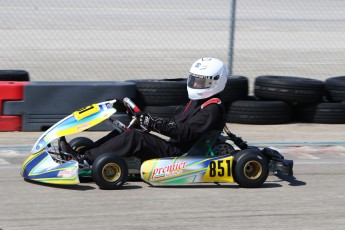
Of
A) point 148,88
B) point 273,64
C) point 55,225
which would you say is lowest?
point 55,225

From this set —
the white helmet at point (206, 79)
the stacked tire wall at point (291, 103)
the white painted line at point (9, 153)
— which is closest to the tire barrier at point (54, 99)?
the white painted line at point (9, 153)

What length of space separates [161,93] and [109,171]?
2897mm

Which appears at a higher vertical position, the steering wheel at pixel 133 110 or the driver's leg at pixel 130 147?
the steering wheel at pixel 133 110

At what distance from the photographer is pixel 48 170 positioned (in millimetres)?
6254

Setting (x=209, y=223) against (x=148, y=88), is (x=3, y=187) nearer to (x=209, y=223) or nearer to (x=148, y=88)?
(x=209, y=223)

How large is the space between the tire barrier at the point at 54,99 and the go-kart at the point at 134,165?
7.19 ft

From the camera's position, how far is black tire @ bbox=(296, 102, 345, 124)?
9595 mm

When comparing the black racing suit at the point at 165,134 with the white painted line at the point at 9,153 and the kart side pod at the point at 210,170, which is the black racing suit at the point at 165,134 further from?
the white painted line at the point at 9,153

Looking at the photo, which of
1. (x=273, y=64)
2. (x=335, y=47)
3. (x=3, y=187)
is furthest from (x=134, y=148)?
(x=335, y=47)

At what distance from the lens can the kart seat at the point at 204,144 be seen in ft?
21.4

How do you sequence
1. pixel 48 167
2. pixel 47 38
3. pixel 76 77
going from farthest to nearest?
pixel 47 38 < pixel 76 77 < pixel 48 167

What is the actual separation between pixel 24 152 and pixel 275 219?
307 cm

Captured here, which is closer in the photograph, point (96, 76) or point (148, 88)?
point (148, 88)

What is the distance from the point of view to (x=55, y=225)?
17.6 feet
